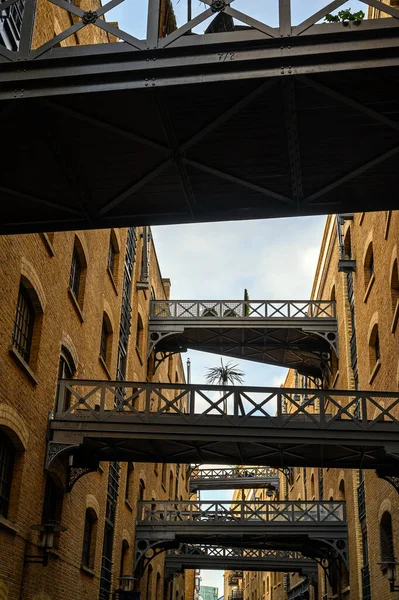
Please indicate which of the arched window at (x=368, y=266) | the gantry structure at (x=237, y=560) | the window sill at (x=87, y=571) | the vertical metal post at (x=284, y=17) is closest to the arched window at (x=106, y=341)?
the window sill at (x=87, y=571)

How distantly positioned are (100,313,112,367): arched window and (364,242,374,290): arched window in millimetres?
7248

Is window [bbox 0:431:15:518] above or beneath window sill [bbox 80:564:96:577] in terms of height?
above

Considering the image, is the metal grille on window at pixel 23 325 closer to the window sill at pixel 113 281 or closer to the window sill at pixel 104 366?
the window sill at pixel 104 366

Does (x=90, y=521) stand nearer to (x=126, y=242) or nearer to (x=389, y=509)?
(x=389, y=509)

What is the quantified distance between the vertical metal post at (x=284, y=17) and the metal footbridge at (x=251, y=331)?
60.6ft

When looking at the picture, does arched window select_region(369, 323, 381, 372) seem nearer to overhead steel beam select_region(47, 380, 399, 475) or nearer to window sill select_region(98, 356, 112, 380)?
overhead steel beam select_region(47, 380, 399, 475)

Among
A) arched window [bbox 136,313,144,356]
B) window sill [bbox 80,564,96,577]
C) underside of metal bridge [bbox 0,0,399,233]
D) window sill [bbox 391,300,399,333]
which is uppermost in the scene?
arched window [bbox 136,313,144,356]

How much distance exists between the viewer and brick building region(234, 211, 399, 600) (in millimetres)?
16500

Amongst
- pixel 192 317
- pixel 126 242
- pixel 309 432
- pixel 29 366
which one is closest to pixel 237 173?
pixel 29 366

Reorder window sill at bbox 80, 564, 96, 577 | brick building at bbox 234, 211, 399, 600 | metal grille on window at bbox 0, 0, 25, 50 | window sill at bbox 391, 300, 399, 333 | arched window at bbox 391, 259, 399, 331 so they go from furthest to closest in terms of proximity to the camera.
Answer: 1. brick building at bbox 234, 211, 399, 600
2. arched window at bbox 391, 259, 399, 331
3. window sill at bbox 80, 564, 96, 577
4. window sill at bbox 391, 300, 399, 333
5. metal grille on window at bbox 0, 0, 25, 50

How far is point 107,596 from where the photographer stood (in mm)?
18531

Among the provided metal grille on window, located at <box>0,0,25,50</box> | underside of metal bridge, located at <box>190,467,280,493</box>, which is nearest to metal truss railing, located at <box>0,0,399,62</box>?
metal grille on window, located at <box>0,0,25,50</box>

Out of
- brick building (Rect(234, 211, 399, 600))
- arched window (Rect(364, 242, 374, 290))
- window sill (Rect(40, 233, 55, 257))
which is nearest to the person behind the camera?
window sill (Rect(40, 233, 55, 257))

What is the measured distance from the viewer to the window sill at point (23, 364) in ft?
37.5
